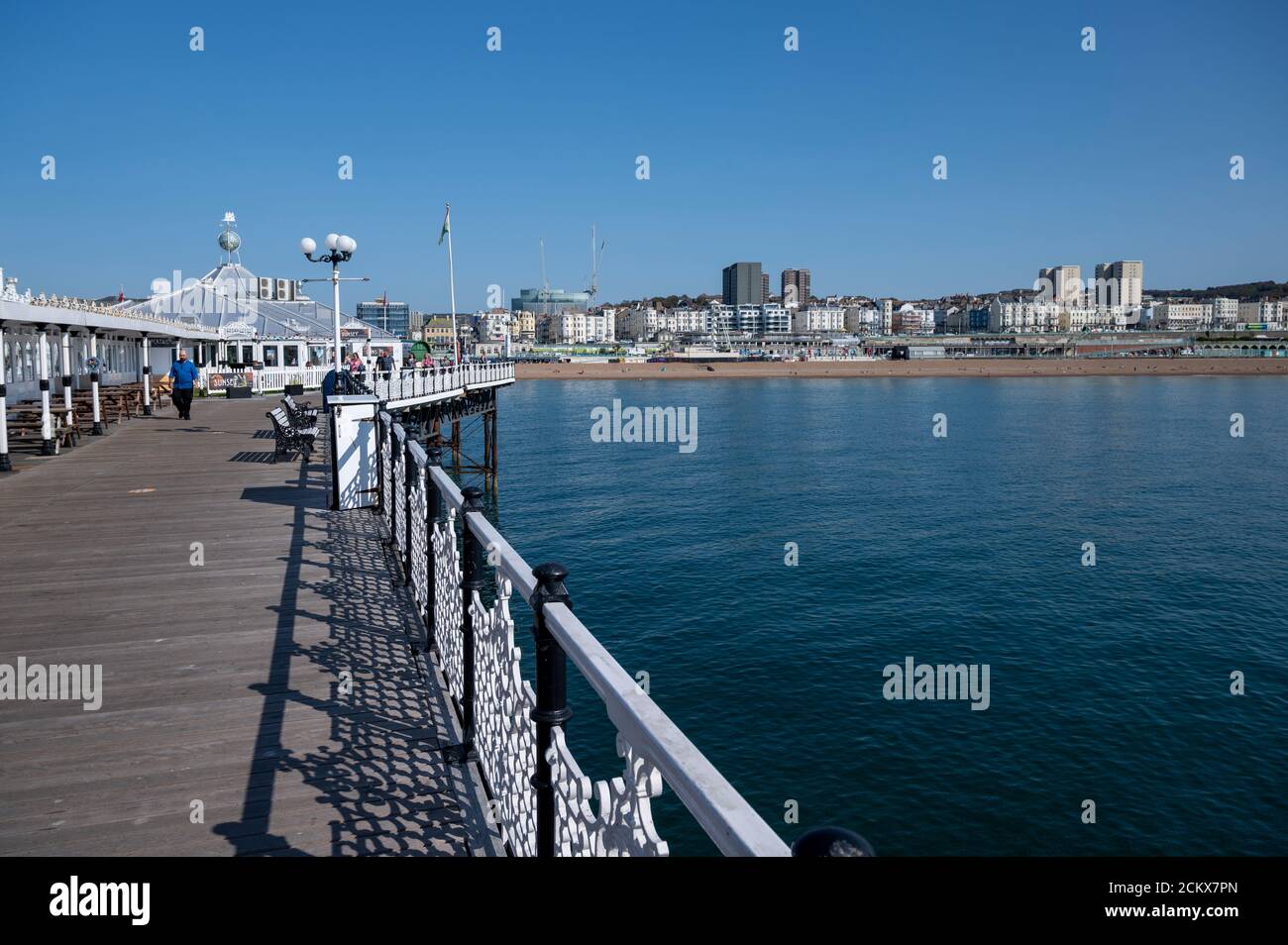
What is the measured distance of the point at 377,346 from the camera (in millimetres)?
49156

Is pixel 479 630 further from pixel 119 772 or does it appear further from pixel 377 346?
pixel 377 346

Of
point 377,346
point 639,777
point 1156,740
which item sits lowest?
point 1156,740

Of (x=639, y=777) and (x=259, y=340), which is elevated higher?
(x=259, y=340)

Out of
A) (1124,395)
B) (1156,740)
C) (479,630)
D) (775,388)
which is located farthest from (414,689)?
(775,388)

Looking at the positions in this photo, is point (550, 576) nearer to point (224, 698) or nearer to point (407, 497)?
point (224, 698)

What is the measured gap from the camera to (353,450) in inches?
425

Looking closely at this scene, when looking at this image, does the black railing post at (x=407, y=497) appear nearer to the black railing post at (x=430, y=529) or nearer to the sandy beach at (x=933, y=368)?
the black railing post at (x=430, y=529)

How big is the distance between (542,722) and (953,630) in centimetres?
1803

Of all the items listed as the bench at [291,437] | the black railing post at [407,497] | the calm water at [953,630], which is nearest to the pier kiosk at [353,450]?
the black railing post at [407,497]

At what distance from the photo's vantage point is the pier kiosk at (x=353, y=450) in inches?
421
